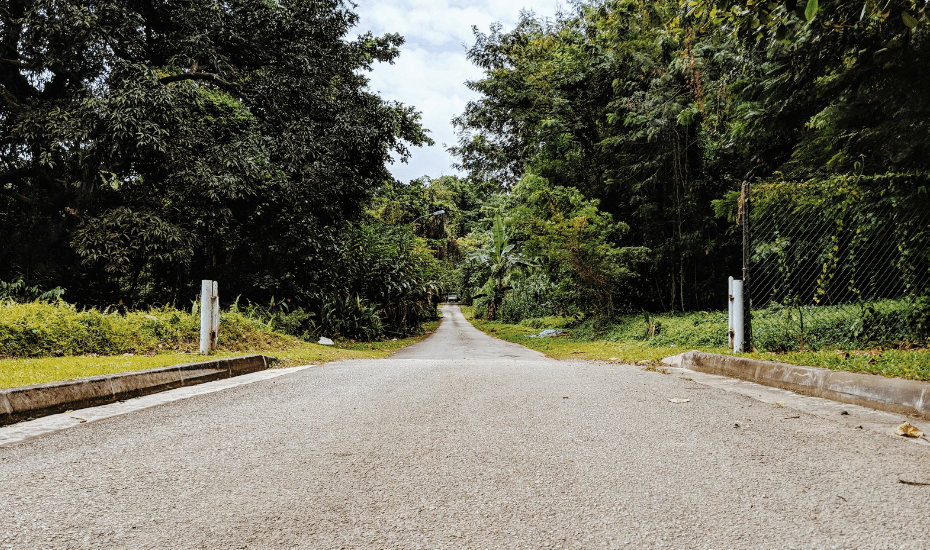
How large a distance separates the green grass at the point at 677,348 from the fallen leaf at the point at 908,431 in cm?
126

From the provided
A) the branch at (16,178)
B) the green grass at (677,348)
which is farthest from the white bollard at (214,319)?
the branch at (16,178)

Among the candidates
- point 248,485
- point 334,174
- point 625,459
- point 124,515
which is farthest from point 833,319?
point 334,174

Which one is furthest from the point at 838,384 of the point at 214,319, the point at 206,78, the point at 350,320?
the point at 206,78

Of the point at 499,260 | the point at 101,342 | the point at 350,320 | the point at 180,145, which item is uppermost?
the point at 180,145

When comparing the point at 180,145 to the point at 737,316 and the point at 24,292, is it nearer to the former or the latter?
the point at 24,292

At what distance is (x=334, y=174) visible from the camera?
12.8 metres

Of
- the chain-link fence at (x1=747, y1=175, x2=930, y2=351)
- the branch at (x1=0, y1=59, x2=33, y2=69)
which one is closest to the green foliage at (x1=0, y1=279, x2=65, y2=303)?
the branch at (x1=0, y1=59, x2=33, y2=69)

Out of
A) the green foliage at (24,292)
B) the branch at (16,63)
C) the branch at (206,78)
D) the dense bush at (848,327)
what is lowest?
the dense bush at (848,327)

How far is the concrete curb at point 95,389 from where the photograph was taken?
3.70 meters

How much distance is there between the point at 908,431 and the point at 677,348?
668cm

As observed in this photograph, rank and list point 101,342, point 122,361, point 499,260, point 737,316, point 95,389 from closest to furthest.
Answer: point 95,389
point 122,361
point 737,316
point 101,342
point 499,260

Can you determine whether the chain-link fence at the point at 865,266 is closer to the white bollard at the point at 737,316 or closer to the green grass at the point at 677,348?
the white bollard at the point at 737,316

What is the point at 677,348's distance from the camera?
32.0 ft

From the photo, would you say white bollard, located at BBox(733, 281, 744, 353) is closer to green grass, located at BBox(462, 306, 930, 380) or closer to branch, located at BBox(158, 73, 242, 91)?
green grass, located at BBox(462, 306, 930, 380)
